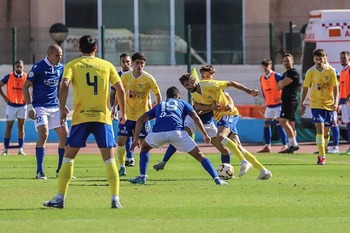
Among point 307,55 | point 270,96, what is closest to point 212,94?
point 270,96

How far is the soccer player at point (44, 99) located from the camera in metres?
17.1

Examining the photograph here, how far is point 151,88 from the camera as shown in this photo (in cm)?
1841

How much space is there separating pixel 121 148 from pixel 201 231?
7883 millimetres

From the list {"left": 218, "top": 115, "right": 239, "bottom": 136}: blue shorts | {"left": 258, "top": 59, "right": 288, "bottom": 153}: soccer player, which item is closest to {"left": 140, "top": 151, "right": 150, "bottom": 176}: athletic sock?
{"left": 218, "top": 115, "right": 239, "bottom": 136}: blue shorts

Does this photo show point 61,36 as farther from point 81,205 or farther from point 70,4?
point 81,205

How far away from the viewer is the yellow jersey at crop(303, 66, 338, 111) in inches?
834

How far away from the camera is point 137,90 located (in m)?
18.5

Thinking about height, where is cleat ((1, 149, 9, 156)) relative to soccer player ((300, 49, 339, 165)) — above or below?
below

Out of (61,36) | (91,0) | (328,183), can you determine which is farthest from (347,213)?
(91,0)

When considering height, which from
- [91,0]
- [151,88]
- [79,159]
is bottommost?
[79,159]

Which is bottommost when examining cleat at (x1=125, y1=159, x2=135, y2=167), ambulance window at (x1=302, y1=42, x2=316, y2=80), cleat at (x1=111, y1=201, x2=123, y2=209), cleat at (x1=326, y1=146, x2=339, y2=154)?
cleat at (x1=326, y1=146, x2=339, y2=154)

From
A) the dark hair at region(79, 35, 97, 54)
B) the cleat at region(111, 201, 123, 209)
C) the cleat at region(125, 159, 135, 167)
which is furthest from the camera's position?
Result: the cleat at region(125, 159, 135, 167)

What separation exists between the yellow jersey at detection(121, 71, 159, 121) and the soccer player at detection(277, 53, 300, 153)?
258 inches

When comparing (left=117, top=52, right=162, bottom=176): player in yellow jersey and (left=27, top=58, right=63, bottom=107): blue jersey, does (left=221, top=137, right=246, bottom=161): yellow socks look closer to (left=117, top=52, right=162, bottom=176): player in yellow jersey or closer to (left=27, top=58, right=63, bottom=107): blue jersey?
(left=117, top=52, right=162, bottom=176): player in yellow jersey
